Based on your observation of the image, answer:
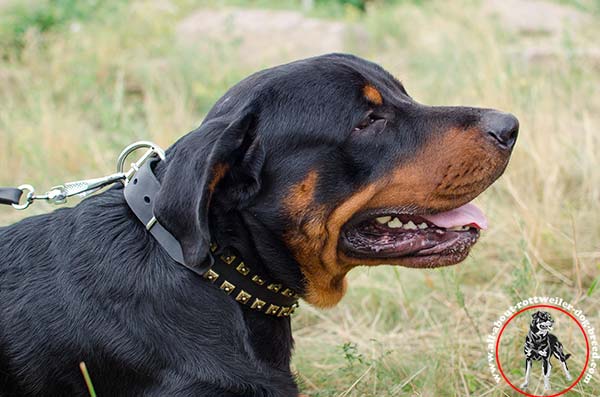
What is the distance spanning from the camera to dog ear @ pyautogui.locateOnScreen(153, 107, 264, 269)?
8.34ft

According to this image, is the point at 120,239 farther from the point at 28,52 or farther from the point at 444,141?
the point at 28,52

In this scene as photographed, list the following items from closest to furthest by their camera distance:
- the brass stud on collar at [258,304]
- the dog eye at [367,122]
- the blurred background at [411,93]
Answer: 1. the brass stud on collar at [258,304]
2. the dog eye at [367,122]
3. the blurred background at [411,93]

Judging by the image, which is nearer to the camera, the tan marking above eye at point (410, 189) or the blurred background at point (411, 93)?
the tan marking above eye at point (410, 189)

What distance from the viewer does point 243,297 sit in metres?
2.77

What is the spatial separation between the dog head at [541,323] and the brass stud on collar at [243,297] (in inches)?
Answer: 51.6

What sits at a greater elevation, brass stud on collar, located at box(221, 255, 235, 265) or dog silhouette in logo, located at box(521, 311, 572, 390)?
brass stud on collar, located at box(221, 255, 235, 265)

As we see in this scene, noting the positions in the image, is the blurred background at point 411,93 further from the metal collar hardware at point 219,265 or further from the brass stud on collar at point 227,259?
the brass stud on collar at point 227,259

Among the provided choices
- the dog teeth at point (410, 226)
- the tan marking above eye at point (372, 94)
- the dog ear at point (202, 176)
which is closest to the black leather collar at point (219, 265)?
the dog ear at point (202, 176)

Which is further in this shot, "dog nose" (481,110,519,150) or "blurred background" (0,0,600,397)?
"blurred background" (0,0,600,397)

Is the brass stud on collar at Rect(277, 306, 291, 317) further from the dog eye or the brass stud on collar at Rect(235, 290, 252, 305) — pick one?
the dog eye

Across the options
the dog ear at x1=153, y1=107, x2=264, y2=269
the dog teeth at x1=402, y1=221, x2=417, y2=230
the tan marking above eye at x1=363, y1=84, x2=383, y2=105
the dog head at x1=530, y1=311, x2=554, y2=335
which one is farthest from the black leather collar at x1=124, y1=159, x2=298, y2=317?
the dog head at x1=530, y1=311, x2=554, y2=335

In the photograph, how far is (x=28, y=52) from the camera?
870 centimetres

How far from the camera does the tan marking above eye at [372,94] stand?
294 centimetres

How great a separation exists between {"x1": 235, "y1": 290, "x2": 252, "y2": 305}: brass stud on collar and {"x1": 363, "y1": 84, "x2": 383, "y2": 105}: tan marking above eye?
0.85 metres
